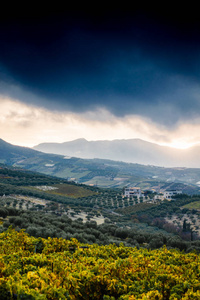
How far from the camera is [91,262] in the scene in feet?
28.5

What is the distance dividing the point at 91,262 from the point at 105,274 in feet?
6.06

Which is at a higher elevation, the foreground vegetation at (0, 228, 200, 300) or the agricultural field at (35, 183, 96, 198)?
the foreground vegetation at (0, 228, 200, 300)

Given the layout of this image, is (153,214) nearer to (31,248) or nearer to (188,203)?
(188,203)

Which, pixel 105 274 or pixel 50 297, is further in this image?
pixel 105 274

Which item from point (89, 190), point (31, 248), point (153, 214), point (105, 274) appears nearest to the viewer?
point (105, 274)

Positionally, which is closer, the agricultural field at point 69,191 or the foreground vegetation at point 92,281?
the foreground vegetation at point 92,281

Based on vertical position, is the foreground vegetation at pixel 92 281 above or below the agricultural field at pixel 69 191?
above

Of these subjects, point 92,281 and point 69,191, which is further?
point 69,191

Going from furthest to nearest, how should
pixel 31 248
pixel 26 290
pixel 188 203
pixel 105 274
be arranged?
pixel 188 203 < pixel 31 248 < pixel 105 274 < pixel 26 290

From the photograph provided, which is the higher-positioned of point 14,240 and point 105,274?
point 105,274

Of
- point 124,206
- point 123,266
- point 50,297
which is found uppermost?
point 50,297

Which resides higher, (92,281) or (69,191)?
(92,281)

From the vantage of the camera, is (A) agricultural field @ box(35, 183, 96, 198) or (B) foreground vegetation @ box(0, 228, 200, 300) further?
(A) agricultural field @ box(35, 183, 96, 198)

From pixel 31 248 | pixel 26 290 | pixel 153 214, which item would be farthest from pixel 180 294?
pixel 153 214
